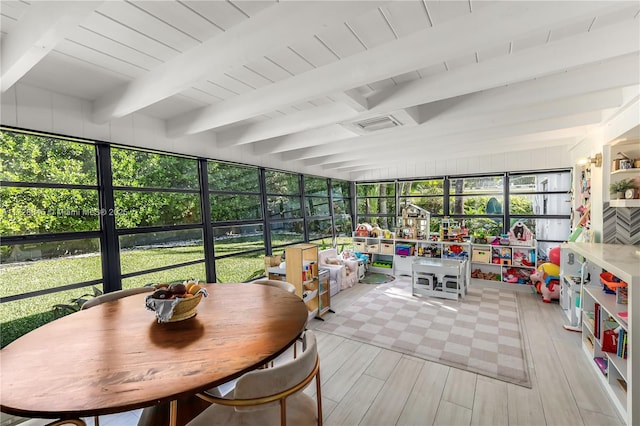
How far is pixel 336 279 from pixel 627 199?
387 cm

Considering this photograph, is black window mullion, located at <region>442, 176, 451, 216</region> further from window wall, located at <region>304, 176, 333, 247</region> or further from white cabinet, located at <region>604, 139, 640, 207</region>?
white cabinet, located at <region>604, 139, 640, 207</region>

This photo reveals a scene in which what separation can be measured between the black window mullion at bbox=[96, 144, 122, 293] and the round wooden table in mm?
848

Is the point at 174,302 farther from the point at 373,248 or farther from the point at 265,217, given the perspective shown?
the point at 373,248

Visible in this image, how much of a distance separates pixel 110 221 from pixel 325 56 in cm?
241

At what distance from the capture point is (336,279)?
5031 millimetres

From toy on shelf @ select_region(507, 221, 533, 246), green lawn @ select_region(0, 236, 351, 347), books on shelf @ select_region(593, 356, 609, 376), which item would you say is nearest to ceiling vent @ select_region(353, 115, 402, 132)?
green lawn @ select_region(0, 236, 351, 347)

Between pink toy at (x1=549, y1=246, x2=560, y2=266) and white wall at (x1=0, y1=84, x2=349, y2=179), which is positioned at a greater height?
white wall at (x1=0, y1=84, x2=349, y2=179)

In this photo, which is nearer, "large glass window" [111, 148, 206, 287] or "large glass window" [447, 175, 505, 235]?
"large glass window" [111, 148, 206, 287]

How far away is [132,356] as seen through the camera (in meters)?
1.23

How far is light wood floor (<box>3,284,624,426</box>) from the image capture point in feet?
6.66

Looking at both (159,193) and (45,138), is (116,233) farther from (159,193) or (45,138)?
(45,138)

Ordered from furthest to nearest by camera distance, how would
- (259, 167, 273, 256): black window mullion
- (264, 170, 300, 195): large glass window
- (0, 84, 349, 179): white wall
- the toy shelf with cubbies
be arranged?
the toy shelf with cubbies → (264, 170, 300, 195): large glass window → (259, 167, 273, 256): black window mullion → (0, 84, 349, 179): white wall

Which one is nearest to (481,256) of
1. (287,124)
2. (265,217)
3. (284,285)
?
(265,217)

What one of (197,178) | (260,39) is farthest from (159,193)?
(260,39)
